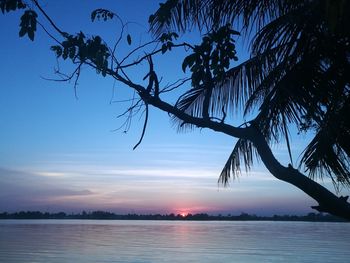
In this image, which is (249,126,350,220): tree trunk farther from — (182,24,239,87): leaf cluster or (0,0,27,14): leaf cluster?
(0,0,27,14): leaf cluster

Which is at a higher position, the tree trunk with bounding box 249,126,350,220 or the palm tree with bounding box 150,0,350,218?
the palm tree with bounding box 150,0,350,218

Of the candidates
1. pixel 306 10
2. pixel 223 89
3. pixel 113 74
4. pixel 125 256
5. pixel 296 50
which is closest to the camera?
pixel 113 74

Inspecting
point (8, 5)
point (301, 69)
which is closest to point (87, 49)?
point (8, 5)

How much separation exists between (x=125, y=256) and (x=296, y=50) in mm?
15381

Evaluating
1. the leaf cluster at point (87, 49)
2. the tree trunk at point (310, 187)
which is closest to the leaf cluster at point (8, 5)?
the leaf cluster at point (87, 49)

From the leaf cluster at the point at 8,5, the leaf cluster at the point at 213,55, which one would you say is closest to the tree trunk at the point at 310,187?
the leaf cluster at the point at 213,55

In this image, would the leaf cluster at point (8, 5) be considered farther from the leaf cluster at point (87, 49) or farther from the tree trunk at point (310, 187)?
the tree trunk at point (310, 187)

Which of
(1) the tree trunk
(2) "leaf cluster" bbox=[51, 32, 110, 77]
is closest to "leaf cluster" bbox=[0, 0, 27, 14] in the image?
(2) "leaf cluster" bbox=[51, 32, 110, 77]

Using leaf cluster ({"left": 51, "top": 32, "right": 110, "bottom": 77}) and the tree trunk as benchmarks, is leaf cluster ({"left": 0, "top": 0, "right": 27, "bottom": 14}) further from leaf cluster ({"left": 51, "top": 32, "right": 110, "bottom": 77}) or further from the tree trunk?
the tree trunk

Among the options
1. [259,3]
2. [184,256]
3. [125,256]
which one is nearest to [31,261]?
[125,256]

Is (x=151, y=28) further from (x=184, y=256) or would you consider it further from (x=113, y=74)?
(x=184, y=256)

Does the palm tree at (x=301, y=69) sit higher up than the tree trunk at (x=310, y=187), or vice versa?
the palm tree at (x=301, y=69)

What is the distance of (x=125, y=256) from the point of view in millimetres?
18750

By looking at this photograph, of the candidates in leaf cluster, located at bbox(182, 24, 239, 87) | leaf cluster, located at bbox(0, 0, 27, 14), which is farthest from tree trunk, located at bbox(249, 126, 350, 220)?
leaf cluster, located at bbox(0, 0, 27, 14)
